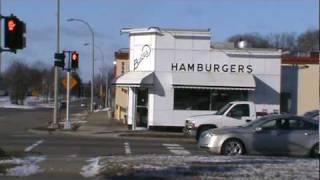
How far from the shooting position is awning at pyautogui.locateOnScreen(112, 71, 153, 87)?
121 feet

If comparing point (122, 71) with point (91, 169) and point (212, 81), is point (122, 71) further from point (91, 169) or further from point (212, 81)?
point (91, 169)

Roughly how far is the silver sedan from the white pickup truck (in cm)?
780

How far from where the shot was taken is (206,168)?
47.2ft

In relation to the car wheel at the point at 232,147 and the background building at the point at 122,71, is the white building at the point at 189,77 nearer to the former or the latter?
the background building at the point at 122,71

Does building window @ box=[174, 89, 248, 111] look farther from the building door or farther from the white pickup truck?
the white pickup truck

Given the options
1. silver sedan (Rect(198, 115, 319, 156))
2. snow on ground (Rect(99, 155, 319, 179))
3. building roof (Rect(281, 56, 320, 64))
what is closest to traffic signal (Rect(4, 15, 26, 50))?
snow on ground (Rect(99, 155, 319, 179))

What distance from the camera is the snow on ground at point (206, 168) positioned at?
44.8ft

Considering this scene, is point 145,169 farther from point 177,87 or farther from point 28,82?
point 28,82

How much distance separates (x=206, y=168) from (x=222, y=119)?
48.5ft

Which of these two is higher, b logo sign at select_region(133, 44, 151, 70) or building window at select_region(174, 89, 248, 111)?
b logo sign at select_region(133, 44, 151, 70)

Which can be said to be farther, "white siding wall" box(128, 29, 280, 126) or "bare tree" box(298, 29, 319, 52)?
"bare tree" box(298, 29, 319, 52)

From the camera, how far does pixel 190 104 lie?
3725 cm

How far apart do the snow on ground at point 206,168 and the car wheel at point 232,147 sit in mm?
4303

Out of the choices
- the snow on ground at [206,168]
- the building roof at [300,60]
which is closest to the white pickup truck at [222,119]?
the snow on ground at [206,168]
